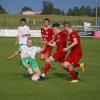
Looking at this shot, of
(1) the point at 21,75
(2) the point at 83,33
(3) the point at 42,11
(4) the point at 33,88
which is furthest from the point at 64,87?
(3) the point at 42,11

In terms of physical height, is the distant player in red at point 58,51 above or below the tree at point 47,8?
below

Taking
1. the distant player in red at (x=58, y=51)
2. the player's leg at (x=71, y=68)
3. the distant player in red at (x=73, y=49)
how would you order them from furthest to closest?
the distant player in red at (x=58, y=51) → the player's leg at (x=71, y=68) → the distant player in red at (x=73, y=49)

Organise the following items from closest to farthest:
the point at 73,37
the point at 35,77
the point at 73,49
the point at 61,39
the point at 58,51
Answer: the point at 73,37 < the point at 73,49 < the point at 35,77 < the point at 58,51 < the point at 61,39

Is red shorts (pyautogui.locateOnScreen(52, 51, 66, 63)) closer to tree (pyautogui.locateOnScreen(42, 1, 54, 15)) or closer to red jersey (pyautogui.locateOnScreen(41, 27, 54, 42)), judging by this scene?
red jersey (pyautogui.locateOnScreen(41, 27, 54, 42))

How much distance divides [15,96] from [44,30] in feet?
24.3

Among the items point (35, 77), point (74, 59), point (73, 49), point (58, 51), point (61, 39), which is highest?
point (61, 39)

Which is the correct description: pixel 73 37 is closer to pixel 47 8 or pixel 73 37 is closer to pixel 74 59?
pixel 74 59

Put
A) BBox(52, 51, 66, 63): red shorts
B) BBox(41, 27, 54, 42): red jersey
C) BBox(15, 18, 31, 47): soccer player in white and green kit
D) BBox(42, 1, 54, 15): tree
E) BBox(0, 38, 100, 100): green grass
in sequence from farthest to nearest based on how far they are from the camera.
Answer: BBox(42, 1, 54, 15): tree, BBox(15, 18, 31, 47): soccer player in white and green kit, BBox(41, 27, 54, 42): red jersey, BBox(52, 51, 66, 63): red shorts, BBox(0, 38, 100, 100): green grass

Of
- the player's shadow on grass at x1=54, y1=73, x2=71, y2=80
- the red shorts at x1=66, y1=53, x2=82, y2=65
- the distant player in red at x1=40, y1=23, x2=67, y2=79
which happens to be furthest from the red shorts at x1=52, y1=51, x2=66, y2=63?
the red shorts at x1=66, y1=53, x2=82, y2=65

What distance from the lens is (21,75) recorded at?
1571cm

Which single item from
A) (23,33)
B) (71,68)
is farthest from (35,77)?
→ (23,33)

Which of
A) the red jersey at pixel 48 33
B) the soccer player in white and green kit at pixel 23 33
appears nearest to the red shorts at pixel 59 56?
the red jersey at pixel 48 33

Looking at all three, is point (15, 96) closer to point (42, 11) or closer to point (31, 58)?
point (31, 58)

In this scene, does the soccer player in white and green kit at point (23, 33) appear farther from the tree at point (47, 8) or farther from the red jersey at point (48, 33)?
the tree at point (47, 8)
